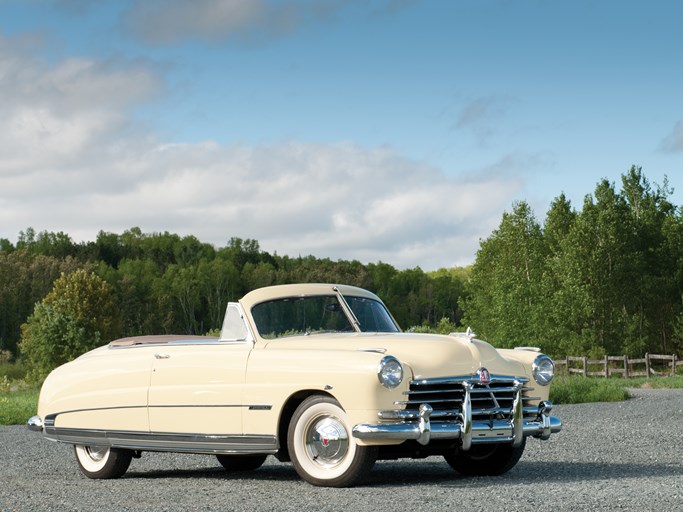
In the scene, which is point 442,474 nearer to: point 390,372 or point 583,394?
point 390,372

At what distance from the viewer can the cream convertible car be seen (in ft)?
30.1

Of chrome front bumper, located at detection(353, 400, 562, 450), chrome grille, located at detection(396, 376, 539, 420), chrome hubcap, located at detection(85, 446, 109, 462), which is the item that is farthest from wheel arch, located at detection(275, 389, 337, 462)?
chrome hubcap, located at detection(85, 446, 109, 462)

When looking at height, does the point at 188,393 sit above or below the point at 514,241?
below

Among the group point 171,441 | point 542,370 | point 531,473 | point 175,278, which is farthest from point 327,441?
point 175,278

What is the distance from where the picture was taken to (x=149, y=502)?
29.1ft

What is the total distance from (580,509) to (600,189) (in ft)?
219

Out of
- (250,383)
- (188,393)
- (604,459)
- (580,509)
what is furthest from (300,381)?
(604,459)

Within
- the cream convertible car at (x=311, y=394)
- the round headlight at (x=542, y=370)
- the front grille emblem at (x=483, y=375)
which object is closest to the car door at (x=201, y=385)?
the cream convertible car at (x=311, y=394)

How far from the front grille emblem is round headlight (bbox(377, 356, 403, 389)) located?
86 cm

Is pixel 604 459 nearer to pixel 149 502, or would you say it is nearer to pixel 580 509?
pixel 580 509

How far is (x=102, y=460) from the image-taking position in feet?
38.4

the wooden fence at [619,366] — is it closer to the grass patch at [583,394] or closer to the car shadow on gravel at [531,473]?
the grass patch at [583,394]

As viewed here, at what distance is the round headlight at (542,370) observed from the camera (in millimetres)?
10422

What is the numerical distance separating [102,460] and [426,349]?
14.1ft
